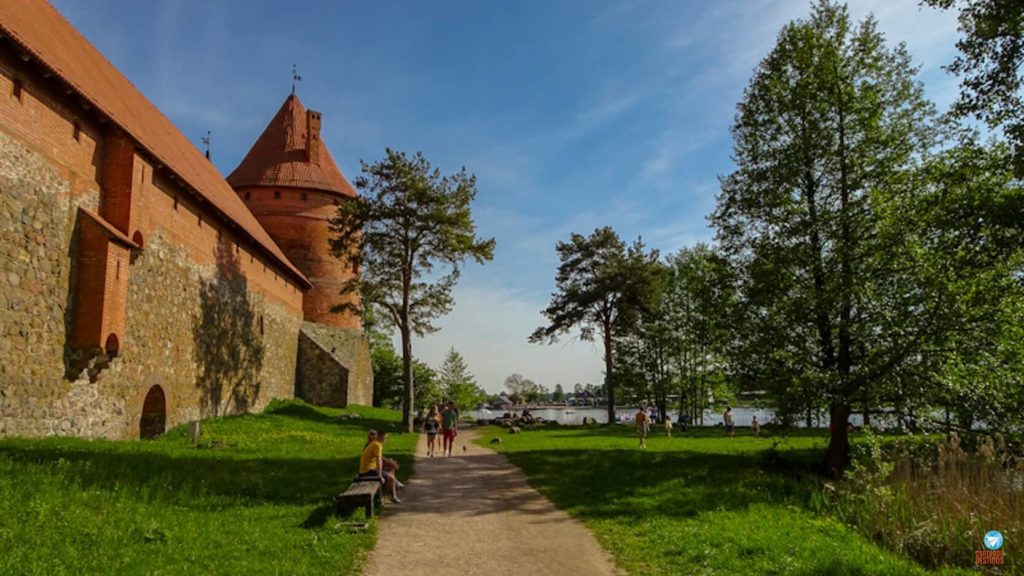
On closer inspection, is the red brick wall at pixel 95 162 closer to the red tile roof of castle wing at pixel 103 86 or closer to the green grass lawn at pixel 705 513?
the red tile roof of castle wing at pixel 103 86

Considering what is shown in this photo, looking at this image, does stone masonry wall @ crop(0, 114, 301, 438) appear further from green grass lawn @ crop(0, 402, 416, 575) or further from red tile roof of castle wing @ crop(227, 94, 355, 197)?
red tile roof of castle wing @ crop(227, 94, 355, 197)

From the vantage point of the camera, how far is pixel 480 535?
26.9 feet

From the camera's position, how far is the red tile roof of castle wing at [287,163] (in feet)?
106

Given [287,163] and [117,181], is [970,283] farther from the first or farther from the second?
[287,163]

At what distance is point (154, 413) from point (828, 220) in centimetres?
1701

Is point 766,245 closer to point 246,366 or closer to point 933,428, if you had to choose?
point 933,428

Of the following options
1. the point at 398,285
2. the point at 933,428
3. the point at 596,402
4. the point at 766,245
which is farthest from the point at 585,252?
the point at 596,402

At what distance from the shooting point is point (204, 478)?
993 centimetres

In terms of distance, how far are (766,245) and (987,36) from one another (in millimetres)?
5461

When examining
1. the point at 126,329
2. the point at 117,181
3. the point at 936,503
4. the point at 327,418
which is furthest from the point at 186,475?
the point at 327,418

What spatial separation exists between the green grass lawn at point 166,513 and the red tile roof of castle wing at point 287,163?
70.5 feet

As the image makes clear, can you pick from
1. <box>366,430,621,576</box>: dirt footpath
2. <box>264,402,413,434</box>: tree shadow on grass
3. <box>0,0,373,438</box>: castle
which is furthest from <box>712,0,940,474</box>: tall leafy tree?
<box>264,402,413,434</box>: tree shadow on grass

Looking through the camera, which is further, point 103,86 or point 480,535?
point 103,86

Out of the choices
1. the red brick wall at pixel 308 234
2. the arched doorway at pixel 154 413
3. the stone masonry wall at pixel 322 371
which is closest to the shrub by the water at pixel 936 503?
the arched doorway at pixel 154 413
